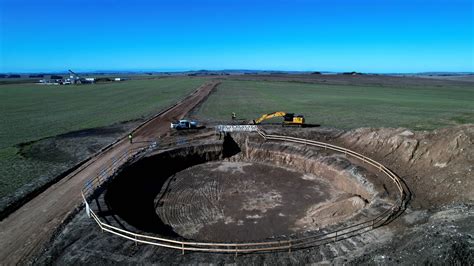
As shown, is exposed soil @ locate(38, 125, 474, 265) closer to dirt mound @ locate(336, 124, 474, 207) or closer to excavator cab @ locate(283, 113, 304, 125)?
dirt mound @ locate(336, 124, 474, 207)

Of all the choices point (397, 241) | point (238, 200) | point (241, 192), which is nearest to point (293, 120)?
point (241, 192)

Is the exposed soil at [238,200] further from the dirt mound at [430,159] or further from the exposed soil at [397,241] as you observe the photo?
the dirt mound at [430,159]

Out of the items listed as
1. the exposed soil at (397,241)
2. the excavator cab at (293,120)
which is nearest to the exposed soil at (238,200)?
the exposed soil at (397,241)

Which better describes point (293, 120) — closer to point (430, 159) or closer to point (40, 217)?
point (430, 159)

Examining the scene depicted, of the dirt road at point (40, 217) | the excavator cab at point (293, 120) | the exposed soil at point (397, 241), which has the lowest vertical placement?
the dirt road at point (40, 217)

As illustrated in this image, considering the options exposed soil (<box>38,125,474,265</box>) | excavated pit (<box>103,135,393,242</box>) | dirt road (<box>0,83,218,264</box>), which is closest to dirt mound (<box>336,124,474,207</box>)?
exposed soil (<box>38,125,474,265</box>)

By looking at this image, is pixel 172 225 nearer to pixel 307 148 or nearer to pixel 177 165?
pixel 177 165

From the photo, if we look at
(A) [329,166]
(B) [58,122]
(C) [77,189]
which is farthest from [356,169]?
(B) [58,122]
